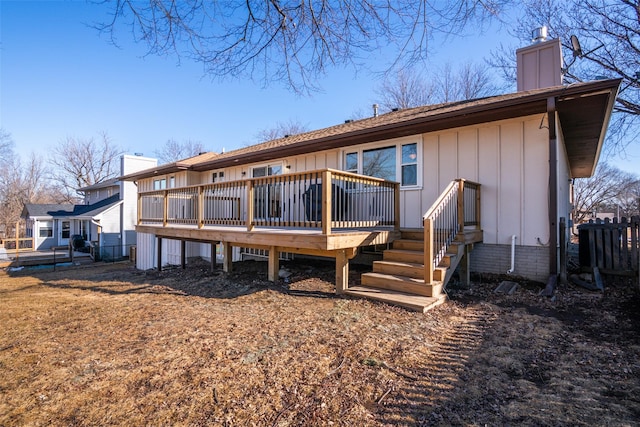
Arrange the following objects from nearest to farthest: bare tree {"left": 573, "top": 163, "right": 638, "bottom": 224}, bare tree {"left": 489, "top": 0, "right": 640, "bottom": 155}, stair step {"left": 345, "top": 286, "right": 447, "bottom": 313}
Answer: stair step {"left": 345, "top": 286, "right": 447, "bottom": 313}
bare tree {"left": 489, "top": 0, "right": 640, "bottom": 155}
bare tree {"left": 573, "top": 163, "right": 638, "bottom": 224}

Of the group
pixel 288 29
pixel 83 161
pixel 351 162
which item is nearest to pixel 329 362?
pixel 288 29

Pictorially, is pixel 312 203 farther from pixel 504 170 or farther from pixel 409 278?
pixel 504 170

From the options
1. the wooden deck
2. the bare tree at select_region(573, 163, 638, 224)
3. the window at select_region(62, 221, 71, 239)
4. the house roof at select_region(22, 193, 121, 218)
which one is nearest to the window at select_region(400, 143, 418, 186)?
the wooden deck

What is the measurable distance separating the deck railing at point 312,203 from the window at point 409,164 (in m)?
0.99

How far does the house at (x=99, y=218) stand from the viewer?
840 inches

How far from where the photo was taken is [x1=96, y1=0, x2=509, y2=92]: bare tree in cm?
346

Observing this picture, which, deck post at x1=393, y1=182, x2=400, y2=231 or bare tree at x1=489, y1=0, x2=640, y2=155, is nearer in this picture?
deck post at x1=393, y1=182, x2=400, y2=231

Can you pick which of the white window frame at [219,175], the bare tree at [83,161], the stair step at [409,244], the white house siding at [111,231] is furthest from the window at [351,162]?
the bare tree at [83,161]

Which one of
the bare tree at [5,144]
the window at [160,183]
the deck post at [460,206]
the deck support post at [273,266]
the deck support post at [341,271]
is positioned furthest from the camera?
the bare tree at [5,144]

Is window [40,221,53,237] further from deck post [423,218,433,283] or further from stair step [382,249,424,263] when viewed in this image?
deck post [423,218,433,283]

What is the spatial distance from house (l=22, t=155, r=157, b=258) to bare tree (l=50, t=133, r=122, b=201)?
288 inches

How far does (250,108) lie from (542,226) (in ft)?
19.6

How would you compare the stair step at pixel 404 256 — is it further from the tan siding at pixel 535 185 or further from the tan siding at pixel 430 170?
the tan siding at pixel 535 185

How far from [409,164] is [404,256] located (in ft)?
8.81
